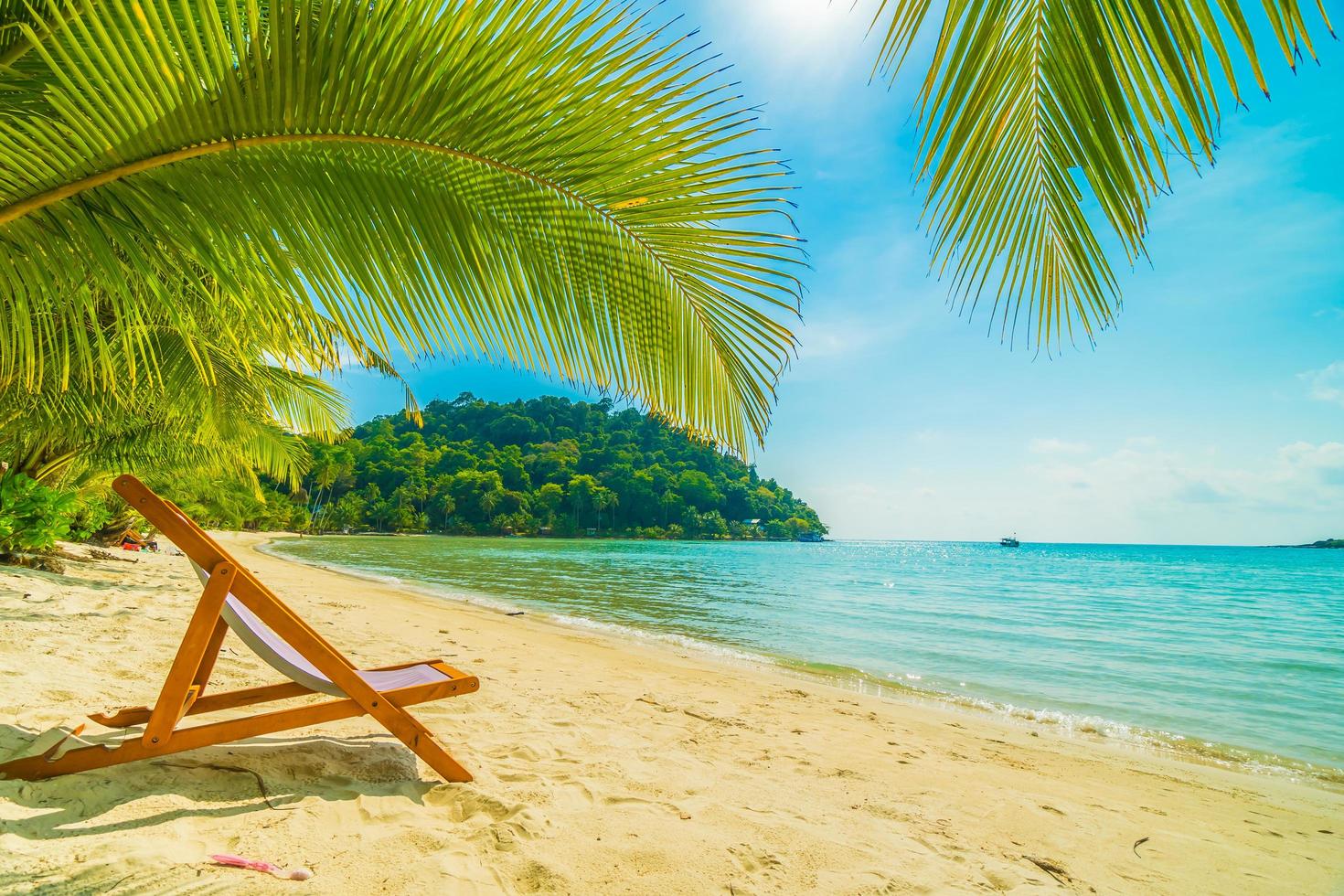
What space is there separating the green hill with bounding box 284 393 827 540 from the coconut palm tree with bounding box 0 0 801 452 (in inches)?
1883

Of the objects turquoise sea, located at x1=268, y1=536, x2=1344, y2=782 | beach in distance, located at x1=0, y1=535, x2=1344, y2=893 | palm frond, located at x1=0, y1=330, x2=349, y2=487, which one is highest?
palm frond, located at x1=0, y1=330, x2=349, y2=487

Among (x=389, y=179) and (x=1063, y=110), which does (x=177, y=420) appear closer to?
(x=389, y=179)

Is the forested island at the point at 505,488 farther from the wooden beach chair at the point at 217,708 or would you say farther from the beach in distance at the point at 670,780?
the wooden beach chair at the point at 217,708

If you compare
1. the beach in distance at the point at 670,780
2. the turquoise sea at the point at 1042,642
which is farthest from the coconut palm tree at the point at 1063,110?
the turquoise sea at the point at 1042,642

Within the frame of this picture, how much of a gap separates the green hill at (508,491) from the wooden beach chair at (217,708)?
4679 cm

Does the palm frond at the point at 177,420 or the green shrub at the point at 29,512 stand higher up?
the palm frond at the point at 177,420

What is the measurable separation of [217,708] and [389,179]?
2662mm

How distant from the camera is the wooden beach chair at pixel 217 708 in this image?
2297 millimetres

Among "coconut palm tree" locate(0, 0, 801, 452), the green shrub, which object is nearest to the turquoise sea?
"coconut palm tree" locate(0, 0, 801, 452)

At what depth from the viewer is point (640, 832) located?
2.48 m

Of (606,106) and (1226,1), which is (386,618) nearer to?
(606,106)

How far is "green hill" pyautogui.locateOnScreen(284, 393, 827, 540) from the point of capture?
56.8 meters

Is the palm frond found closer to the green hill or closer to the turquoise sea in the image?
the turquoise sea

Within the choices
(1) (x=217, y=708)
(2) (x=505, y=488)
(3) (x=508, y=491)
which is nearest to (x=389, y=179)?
(1) (x=217, y=708)
